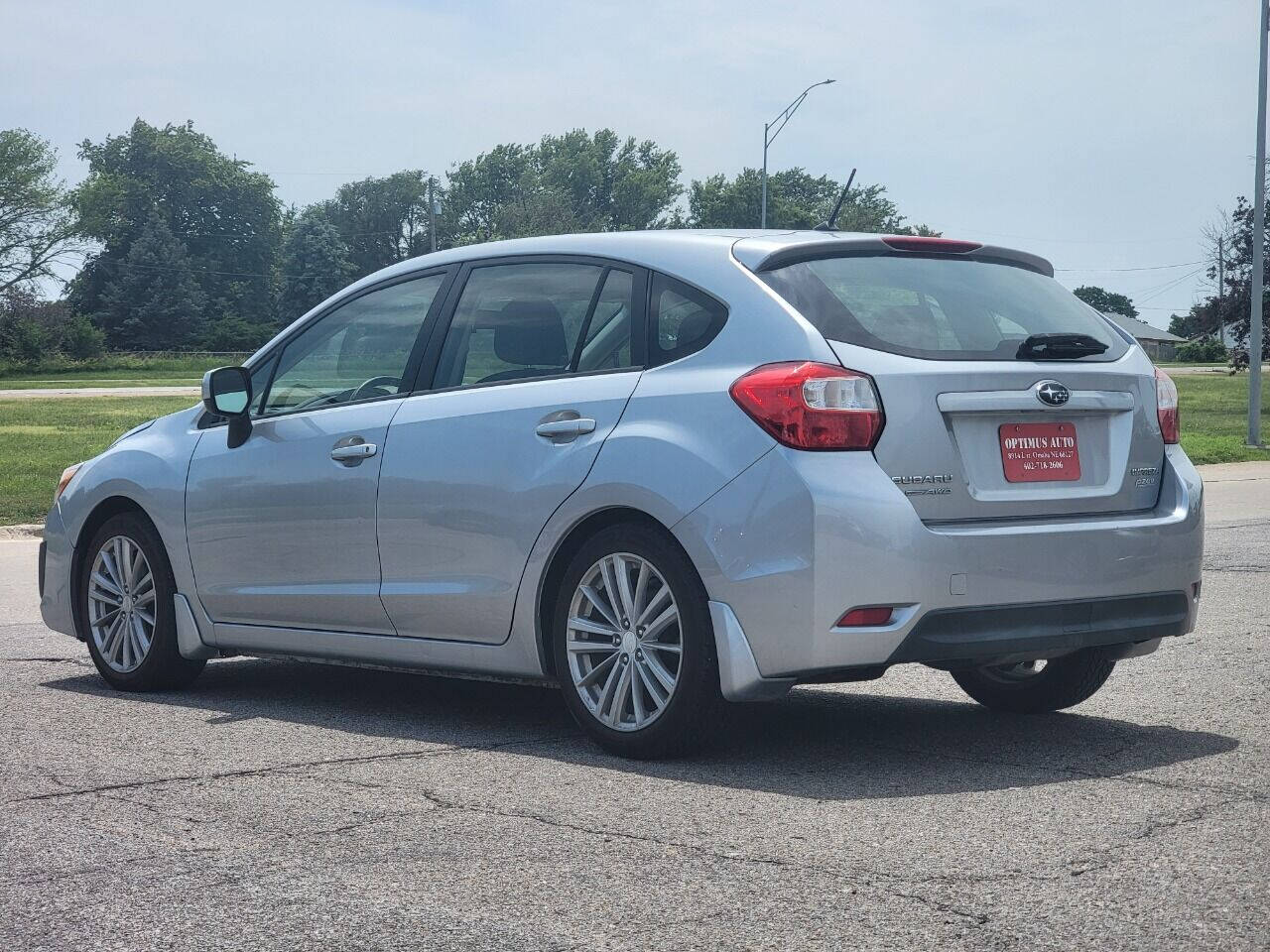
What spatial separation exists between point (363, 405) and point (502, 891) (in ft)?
9.67

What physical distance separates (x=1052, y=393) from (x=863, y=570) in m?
0.93

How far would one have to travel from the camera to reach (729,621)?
5.27 m

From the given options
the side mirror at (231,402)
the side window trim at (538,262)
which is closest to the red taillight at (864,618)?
the side window trim at (538,262)

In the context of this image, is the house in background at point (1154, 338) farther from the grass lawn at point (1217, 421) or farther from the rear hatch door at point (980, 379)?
the rear hatch door at point (980, 379)

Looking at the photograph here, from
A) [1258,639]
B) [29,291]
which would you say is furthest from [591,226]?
[1258,639]

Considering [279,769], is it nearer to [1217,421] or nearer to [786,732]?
[786,732]

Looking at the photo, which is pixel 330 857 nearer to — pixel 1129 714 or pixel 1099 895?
pixel 1099 895

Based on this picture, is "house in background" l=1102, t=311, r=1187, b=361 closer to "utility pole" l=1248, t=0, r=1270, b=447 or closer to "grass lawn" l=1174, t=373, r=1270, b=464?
"grass lawn" l=1174, t=373, r=1270, b=464

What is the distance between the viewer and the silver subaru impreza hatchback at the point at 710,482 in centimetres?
521

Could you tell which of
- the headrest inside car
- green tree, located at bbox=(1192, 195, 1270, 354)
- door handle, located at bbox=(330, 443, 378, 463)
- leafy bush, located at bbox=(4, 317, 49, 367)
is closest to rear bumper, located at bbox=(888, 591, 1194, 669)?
the headrest inside car

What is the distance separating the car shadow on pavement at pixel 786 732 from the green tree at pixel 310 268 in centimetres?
11752

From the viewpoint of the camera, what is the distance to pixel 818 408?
17.1 feet

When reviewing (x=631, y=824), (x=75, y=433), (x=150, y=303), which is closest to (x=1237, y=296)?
(x=75, y=433)

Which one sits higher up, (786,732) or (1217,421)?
(786,732)
